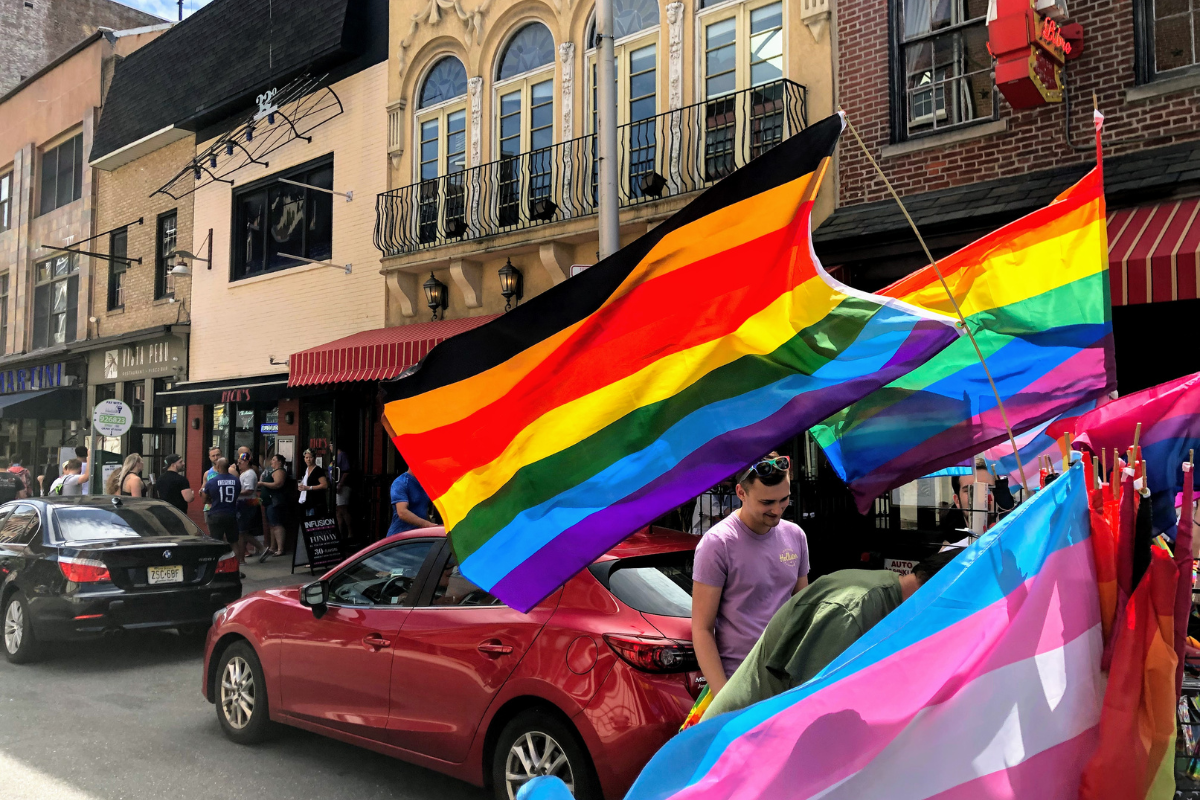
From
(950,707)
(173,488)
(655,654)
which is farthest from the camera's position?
(173,488)

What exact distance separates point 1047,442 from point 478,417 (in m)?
2.71

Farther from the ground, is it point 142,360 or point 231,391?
point 142,360

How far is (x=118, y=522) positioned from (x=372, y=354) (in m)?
5.02

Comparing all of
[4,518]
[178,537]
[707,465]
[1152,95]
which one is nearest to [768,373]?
[707,465]

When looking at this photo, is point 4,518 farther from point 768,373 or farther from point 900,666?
point 900,666

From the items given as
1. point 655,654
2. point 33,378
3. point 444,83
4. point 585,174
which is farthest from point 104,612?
point 33,378

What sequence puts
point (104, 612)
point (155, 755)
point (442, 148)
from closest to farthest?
point (155, 755) → point (104, 612) → point (442, 148)

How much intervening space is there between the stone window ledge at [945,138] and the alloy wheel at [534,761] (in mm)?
7601

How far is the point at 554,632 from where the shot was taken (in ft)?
15.1

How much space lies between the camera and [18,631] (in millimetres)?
9219

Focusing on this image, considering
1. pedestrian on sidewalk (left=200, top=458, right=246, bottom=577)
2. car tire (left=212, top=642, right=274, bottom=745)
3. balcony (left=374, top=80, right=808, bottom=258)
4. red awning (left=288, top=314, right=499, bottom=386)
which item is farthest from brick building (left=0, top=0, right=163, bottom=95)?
car tire (left=212, top=642, right=274, bottom=745)

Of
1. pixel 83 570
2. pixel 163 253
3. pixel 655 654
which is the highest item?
pixel 163 253

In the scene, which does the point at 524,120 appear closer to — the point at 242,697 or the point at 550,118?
the point at 550,118

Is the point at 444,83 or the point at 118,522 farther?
the point at 444,83
